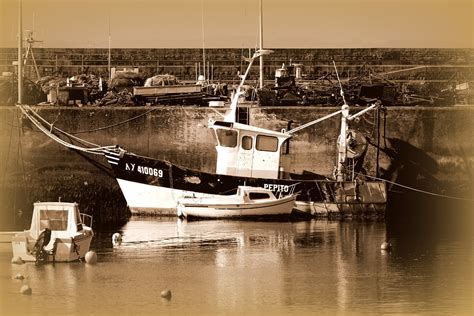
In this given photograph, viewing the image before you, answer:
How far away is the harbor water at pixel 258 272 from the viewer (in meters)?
24.9

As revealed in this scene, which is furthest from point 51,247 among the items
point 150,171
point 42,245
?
point 150,171

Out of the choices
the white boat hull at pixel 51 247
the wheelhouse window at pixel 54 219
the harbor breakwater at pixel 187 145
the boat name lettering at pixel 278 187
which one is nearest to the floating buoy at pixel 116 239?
the white boat hull at pixel 51 247

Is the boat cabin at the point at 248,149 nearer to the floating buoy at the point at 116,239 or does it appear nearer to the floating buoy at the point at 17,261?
the floating buoy at the point at 116,239

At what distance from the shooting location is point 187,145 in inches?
1453

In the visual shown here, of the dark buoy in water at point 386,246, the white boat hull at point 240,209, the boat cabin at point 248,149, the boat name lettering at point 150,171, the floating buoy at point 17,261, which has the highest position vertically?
the boat cabin at point 248,149

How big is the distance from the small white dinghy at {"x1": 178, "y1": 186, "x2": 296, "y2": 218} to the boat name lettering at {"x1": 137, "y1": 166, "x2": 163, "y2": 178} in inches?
41.7

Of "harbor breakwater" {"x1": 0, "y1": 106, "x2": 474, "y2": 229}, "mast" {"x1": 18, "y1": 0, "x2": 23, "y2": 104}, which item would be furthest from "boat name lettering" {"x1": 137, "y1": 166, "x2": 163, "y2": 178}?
"mast" {"x1": 18, "y1": 0, "x2": 23, "y2": 104}

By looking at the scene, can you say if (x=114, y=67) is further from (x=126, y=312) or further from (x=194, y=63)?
(x=126, y=312)

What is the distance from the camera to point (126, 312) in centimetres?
2420

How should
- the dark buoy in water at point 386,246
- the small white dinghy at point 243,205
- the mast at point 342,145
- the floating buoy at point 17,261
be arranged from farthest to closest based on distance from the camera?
the mast at point 342,145 → the small white dinghy at point 243,205 → the dark buoy in water at point 386,246 → the floating buoy at point 17,261

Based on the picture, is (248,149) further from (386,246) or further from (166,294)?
(166,294)

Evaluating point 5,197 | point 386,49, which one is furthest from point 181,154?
point 386,49

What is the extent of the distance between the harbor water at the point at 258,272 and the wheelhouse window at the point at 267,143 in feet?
6.92

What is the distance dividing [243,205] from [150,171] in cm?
255
